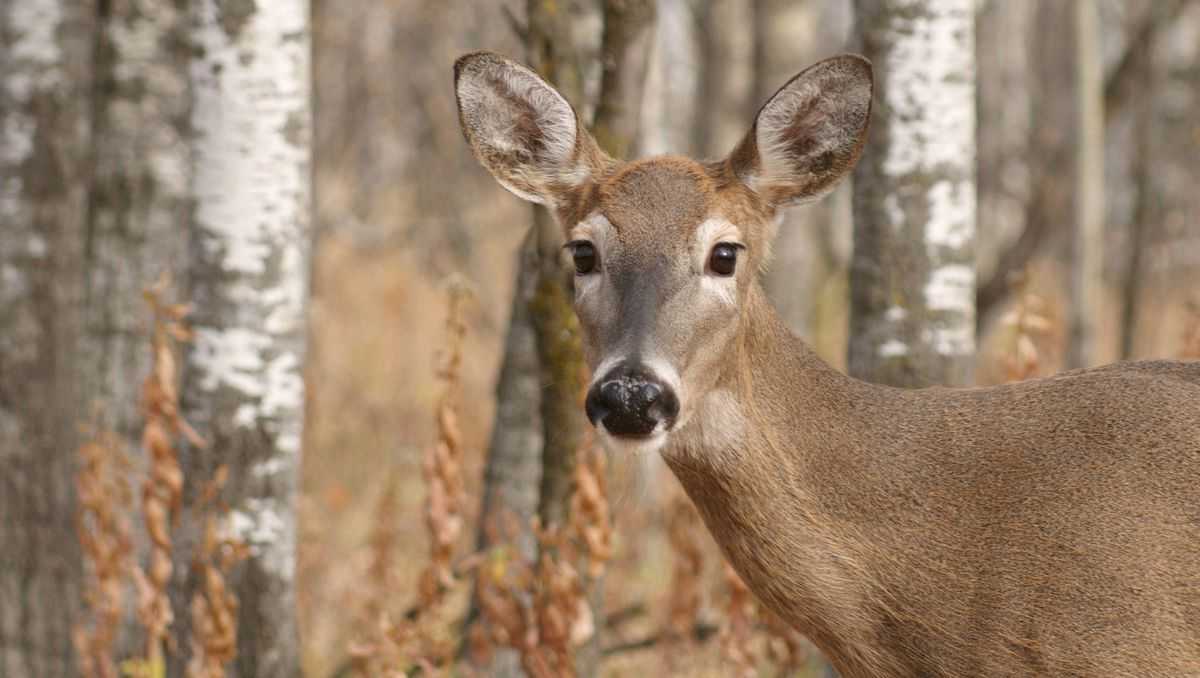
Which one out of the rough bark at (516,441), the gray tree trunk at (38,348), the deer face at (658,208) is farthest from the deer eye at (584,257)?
the gray tree trunk at (38,348)

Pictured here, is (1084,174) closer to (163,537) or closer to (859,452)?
(859,452)

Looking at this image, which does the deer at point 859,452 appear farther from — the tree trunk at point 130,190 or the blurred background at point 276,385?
the tree trunk at point 130,190

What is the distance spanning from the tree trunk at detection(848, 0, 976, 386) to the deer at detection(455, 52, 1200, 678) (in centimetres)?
102

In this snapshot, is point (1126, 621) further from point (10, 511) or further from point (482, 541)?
point (10, 511)

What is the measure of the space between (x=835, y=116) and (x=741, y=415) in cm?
95

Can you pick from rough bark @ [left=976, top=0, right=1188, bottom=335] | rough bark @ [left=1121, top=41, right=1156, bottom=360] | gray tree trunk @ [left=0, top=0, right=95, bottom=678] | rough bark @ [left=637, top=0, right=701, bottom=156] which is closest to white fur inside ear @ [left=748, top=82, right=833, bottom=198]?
rough bark @ [left=976, top=0, right=1188, bottom=335]

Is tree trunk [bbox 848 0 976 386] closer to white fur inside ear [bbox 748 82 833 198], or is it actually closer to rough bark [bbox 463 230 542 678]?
white fur inside ear [bbox 748 82 833 198]

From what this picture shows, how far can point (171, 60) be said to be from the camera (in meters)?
8.16

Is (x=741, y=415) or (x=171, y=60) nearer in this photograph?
(x=741, y=415)

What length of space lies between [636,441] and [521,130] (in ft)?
4.54

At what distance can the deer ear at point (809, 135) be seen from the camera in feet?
15.5

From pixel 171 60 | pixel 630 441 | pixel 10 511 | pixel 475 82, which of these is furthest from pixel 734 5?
pixel 630 441

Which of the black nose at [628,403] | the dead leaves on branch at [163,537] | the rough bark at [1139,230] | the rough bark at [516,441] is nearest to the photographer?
the black nose at [628,403]

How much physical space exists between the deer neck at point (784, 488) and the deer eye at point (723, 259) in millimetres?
179
